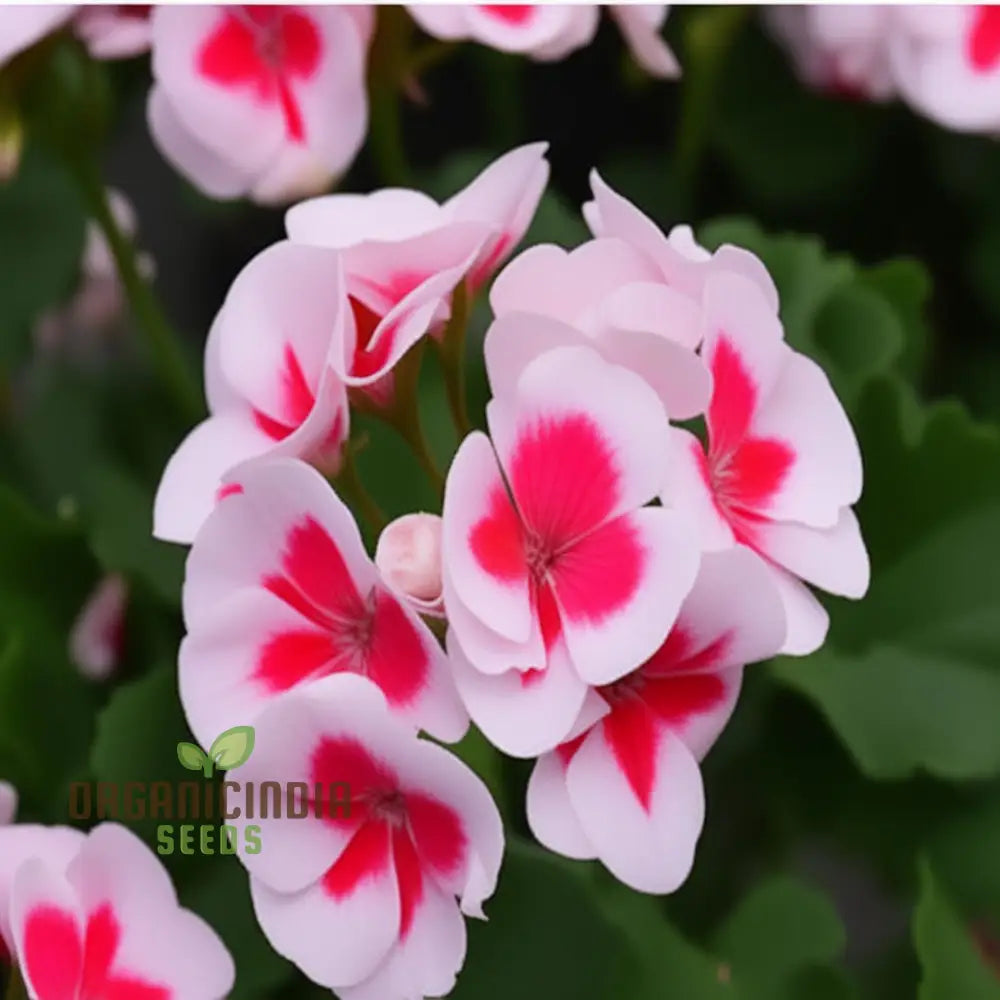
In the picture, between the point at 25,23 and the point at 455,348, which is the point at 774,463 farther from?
the point at 25,23

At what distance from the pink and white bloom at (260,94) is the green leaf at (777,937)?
0.41 m

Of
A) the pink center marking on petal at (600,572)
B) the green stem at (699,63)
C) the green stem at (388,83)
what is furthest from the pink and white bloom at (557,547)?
the green stem at (699,63)

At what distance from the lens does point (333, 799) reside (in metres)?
0.46

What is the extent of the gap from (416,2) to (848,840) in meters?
0.47

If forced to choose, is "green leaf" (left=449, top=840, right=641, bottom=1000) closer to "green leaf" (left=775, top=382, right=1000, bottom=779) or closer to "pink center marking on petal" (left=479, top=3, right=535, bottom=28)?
"green leaf" (left=775, top=382, right=1000, bottom=779)

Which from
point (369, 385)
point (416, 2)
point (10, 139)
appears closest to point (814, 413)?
point (369, 385)

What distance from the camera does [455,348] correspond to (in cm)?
53

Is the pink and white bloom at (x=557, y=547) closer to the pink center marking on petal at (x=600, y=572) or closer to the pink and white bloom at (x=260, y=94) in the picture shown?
the pink center marking on petal at (x=600, y=572)

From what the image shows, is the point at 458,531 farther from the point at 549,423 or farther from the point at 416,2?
the point at 416,2

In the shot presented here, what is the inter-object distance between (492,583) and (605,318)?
95 mm

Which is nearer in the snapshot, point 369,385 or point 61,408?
point 369,385

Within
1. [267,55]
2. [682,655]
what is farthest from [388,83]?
[682,655]

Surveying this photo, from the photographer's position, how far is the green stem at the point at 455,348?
0.52 metres

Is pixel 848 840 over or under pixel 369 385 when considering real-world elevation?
under
